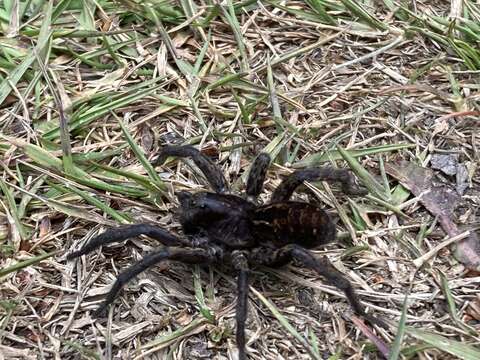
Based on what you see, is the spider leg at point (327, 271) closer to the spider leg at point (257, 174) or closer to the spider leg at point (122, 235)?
the spider leg at point (257, 174)

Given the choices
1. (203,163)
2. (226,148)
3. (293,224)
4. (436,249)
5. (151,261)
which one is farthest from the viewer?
(226,148)

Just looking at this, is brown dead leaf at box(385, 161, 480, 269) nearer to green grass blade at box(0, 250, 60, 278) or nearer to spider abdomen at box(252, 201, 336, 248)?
spider abdomen at box(252, 201, 336, 248)

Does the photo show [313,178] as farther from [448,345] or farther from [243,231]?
[448,345]

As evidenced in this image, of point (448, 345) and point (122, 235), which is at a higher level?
point (122, 235)

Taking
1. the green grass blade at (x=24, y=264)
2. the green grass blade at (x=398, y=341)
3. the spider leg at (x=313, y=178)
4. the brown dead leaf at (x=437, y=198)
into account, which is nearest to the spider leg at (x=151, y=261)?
the green grass blade at (x=24, y=264)

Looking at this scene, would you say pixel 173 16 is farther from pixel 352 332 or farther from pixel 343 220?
pixel 352 332

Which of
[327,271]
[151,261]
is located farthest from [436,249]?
[151,261]

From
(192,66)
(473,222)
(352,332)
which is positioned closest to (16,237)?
(192,66)
